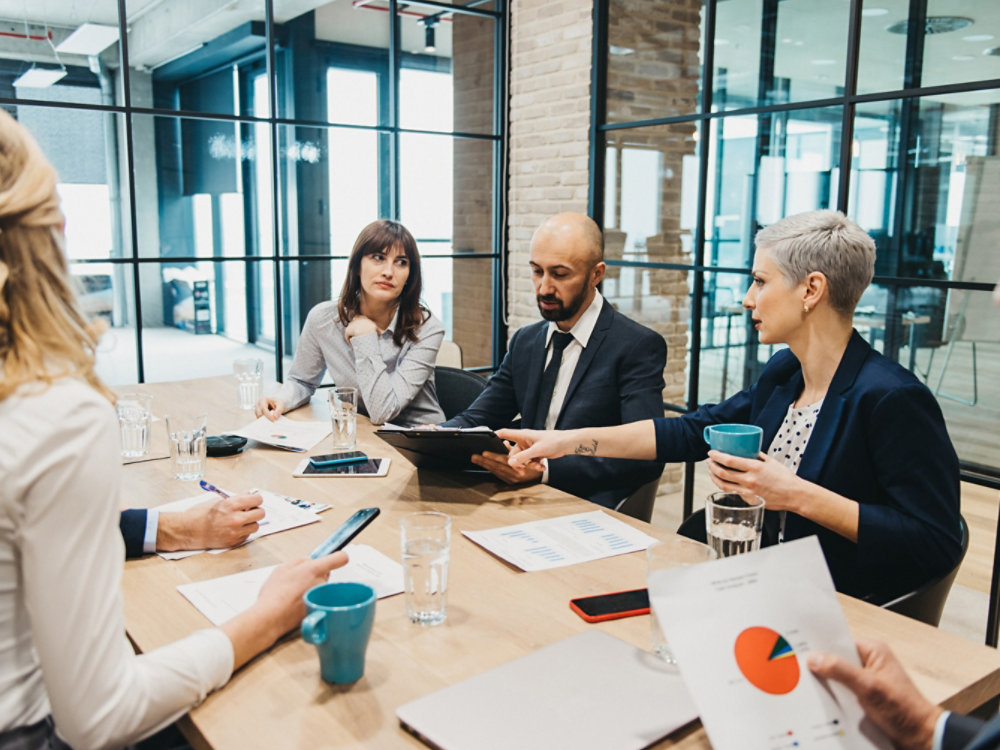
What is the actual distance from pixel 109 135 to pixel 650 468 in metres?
3.12

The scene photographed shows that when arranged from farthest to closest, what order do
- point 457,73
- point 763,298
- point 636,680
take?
point 457,73 → point 763,298 → point 636,680

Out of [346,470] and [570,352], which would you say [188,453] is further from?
[570,352]

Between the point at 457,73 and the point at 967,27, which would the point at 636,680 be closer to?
the point at 967,27

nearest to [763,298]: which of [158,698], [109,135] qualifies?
[158,698]

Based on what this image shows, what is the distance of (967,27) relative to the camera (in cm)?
282

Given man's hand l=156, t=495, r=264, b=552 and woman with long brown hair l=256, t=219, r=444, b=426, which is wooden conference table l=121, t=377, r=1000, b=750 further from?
woman with long brown hair l=256, t=219, r=444, b=426

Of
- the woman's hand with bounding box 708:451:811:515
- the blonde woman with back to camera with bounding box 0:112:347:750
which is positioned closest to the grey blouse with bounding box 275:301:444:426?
the woman's hand with bounding box 708:451:811:515

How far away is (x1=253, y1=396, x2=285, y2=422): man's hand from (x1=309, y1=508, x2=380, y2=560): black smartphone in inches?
43.7

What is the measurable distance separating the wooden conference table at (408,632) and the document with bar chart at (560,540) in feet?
0.10

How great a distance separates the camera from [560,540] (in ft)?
5.56

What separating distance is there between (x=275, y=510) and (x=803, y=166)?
267 centimetres

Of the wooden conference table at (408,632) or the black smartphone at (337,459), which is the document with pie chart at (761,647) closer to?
the wooden conference table at (408,632)

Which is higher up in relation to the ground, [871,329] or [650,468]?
[871,329]

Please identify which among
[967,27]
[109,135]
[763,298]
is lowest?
[763,298]
